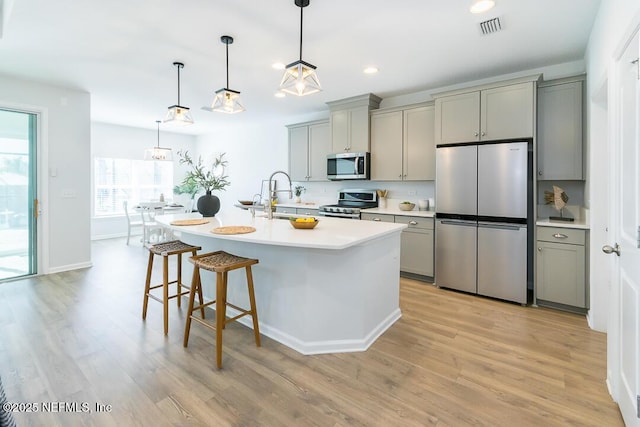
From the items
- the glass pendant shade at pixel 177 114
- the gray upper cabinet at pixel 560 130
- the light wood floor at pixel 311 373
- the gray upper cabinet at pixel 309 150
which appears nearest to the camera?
the light wood floor at pixel 311 373

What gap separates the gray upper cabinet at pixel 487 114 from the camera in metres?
3.33

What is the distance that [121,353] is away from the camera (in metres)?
2.32

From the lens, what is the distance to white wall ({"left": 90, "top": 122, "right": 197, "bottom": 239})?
6.91 m

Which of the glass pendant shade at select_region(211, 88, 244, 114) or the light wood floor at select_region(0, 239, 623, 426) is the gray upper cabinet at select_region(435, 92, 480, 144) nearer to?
the light wood floor at select_region(0, 239, 623, 426)

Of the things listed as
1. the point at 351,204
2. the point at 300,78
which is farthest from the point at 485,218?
the point at 300,78

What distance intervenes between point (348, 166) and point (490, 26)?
2.55 m

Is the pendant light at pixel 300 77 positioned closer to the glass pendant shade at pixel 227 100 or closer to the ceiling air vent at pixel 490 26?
the glass pendant shade at pixel 227 100

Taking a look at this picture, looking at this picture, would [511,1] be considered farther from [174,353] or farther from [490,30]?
[174,353]

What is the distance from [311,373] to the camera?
2098 mm

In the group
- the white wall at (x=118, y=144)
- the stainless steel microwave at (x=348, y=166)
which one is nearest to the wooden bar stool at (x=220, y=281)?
the stainless steel microwave at (x=348, y=166)

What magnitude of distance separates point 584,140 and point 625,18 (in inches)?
68.8

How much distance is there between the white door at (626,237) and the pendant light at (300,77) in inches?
71.0

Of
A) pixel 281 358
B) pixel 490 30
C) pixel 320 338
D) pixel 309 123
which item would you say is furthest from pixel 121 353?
pixel 309 123

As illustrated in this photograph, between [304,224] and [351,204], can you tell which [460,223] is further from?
[304,224]
